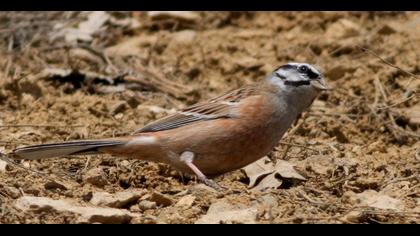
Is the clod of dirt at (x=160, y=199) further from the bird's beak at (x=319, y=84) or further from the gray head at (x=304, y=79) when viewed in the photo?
the bird's beak at (x=319, y=84)

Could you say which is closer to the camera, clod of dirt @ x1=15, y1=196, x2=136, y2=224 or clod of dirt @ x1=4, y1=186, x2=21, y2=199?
clod of dirt @ x1=15, y1=196, x2=136, y2=224

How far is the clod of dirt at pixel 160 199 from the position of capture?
231 inches

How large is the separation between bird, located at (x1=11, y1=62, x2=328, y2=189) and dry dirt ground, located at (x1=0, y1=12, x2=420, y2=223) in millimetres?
189

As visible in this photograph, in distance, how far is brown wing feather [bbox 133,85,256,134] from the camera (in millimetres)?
6883

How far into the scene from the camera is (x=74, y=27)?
33.8ft

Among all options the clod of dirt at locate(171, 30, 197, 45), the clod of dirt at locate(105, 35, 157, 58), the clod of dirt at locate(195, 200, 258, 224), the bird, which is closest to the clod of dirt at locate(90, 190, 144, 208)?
the clod of dirt at locate(195, 200, 258, 224)

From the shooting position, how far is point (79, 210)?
17.7ft

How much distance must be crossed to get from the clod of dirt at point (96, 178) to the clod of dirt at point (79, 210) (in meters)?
0.80

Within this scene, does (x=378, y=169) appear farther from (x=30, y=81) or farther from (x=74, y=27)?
(x=74, y=27)

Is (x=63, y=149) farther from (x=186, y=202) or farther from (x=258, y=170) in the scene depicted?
(x=258, y=170)

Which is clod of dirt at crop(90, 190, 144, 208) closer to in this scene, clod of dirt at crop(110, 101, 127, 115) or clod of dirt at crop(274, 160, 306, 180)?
clod of dirt at crop(274, 160, 306, 180)
